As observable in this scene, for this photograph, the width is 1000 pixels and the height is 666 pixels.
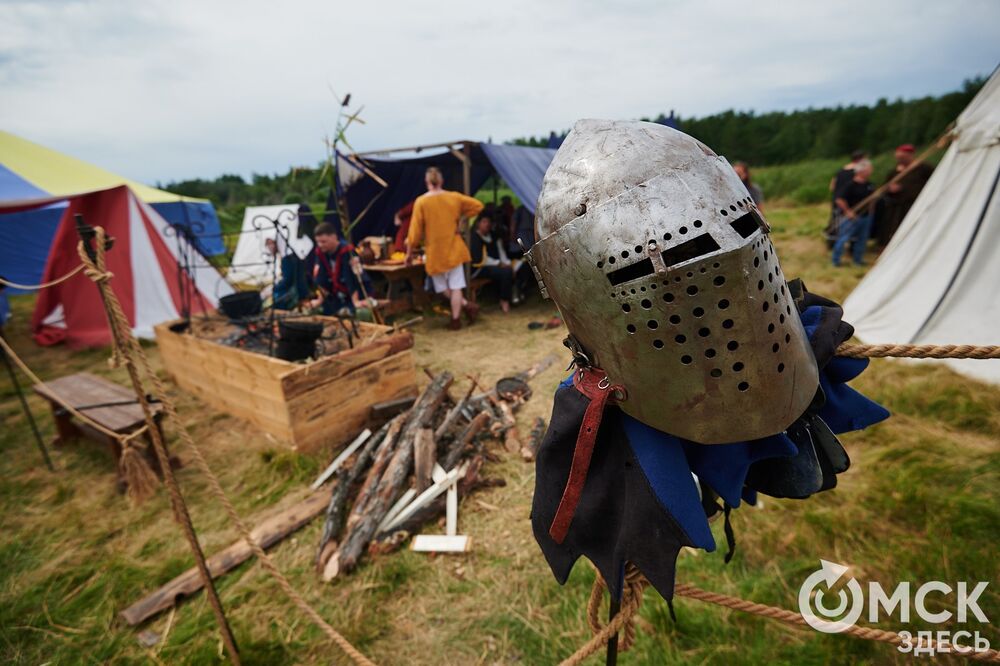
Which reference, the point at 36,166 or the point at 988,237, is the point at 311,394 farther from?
the point at 36,166

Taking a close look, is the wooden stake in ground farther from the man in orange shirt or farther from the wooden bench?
the man in orange shirt

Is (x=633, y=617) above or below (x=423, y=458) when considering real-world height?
above

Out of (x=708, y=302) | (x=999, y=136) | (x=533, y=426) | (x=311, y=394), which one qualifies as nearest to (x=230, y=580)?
(x=311, y=394)

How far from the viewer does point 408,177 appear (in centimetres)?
833

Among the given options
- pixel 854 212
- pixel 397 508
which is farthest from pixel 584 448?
pixel 854 212

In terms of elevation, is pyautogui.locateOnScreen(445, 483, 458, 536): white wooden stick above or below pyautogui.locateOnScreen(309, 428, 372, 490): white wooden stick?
below

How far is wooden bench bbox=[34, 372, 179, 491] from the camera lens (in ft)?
10.4

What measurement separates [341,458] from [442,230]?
3505 mm

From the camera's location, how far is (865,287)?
5.05 metres

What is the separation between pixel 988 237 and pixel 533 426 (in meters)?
4.25

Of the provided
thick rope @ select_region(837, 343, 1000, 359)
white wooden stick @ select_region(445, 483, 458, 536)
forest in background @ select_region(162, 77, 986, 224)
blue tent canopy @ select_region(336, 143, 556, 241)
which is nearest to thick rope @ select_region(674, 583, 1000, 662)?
thick rope @ select_region(837, 343, 1000, 359)

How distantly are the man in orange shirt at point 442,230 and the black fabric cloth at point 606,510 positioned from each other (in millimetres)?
5097

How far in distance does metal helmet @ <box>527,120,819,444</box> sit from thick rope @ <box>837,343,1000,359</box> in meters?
0.19

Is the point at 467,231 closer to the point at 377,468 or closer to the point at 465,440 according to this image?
the point at 465,440
